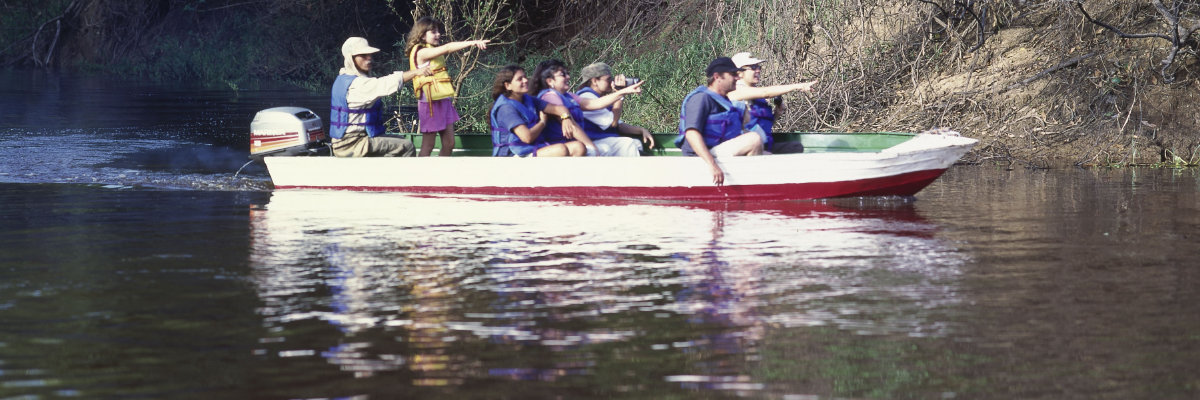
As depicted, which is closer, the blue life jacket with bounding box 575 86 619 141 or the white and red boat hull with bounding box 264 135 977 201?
the white and red boat hull with bounding box 264 135 977 201

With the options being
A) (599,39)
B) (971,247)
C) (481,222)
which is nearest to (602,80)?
(481,222)

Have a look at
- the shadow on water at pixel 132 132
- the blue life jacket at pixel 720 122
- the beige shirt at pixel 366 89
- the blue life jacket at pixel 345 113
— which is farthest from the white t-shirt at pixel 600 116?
the shadow on water at pixel 132 132

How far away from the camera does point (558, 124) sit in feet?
36.1

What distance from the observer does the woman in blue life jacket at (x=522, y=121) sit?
10.6m

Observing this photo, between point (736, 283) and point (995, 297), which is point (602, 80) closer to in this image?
point (736, 283)

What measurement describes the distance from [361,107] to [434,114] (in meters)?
0.59

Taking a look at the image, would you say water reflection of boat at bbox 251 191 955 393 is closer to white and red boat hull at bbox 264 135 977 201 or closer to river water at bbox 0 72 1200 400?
river water at bbox 0 72 1200 400

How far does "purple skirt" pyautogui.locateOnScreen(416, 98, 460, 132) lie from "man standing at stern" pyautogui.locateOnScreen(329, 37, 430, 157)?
29 centimetres

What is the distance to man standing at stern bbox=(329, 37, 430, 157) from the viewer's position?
10.8 meters

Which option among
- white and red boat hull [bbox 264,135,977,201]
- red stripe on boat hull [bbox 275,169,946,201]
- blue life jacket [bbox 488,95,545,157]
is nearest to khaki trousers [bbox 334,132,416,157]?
white and red boat hull [bbox 264,135,977,201]

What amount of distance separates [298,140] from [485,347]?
646cm

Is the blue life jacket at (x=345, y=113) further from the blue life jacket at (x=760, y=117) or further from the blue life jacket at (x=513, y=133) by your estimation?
the blue life jacket at (x=760, y=117)

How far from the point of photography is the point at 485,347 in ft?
18.2

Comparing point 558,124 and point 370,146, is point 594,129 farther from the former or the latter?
point 370,146
